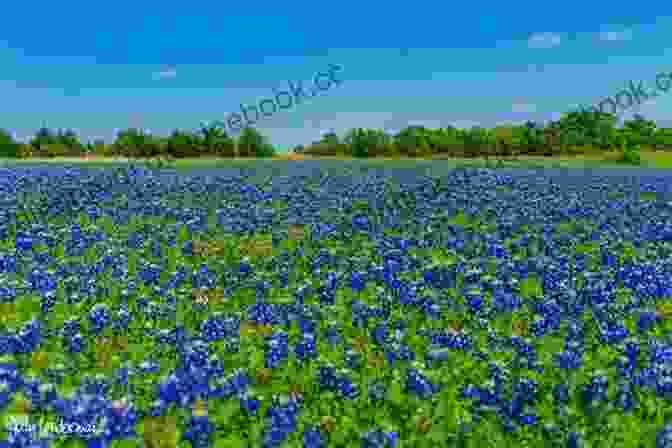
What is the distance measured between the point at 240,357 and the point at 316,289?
2173 millimetres

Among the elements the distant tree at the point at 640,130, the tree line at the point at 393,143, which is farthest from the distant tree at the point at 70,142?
the distant tree at the point at 640,130

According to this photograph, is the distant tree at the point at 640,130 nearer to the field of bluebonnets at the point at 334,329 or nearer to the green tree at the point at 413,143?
the green tree at the point at 413,143

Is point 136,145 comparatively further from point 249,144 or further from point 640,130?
point 640,130

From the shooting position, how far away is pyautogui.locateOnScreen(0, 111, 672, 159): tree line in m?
53.0

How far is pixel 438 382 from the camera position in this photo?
5793 mm

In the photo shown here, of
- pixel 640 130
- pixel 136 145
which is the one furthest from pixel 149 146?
pixel 640 130

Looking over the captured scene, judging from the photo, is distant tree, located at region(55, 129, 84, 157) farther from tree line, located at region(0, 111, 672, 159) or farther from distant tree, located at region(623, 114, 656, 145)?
distant tree, located at region(623, 114, 656, 145)

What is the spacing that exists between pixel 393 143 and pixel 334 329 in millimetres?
52669

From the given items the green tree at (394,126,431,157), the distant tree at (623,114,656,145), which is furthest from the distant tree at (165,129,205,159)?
the distant tree at (623,114,656,145)

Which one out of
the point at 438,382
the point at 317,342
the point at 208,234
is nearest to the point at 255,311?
the point at 317,342

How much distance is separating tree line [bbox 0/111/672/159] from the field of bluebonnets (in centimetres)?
4028

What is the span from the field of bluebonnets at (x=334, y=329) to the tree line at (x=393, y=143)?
40.3 meters

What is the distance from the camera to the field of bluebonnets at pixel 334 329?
509 centimetres

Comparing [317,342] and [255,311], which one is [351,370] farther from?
[255,311]
